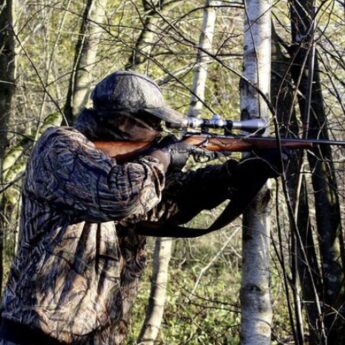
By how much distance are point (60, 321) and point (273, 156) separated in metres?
1.28

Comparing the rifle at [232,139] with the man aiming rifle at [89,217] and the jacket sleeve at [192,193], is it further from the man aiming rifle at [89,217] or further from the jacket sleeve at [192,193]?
the jacket sleeve at [192,193]

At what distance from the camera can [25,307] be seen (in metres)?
3.80

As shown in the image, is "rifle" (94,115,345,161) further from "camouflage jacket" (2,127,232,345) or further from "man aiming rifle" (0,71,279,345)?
"camouflage jacket" (2,127,232,345)

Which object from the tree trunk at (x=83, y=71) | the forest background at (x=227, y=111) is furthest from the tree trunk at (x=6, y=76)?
the tree trunk at (x=83, y=71)

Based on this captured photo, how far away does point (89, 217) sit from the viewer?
12.0ft

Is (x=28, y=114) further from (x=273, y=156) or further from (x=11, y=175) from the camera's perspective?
(x=273, y=156)

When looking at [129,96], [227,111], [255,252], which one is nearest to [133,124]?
[129,96]

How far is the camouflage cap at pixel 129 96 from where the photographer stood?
3914 millimetres

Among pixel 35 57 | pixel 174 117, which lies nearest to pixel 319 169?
pixel 174 117

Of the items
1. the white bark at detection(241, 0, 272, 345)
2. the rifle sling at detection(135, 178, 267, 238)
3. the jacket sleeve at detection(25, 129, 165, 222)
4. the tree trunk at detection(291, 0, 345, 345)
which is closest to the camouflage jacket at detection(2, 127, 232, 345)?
the jacket sleeve at detection(25, 129, 165, 222)

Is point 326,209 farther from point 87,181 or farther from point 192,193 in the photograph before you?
point 87,181

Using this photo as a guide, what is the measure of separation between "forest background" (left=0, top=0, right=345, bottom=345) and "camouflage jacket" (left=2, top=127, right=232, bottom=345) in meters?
0.75

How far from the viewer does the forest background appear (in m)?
4.50

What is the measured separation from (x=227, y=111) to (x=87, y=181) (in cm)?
706
